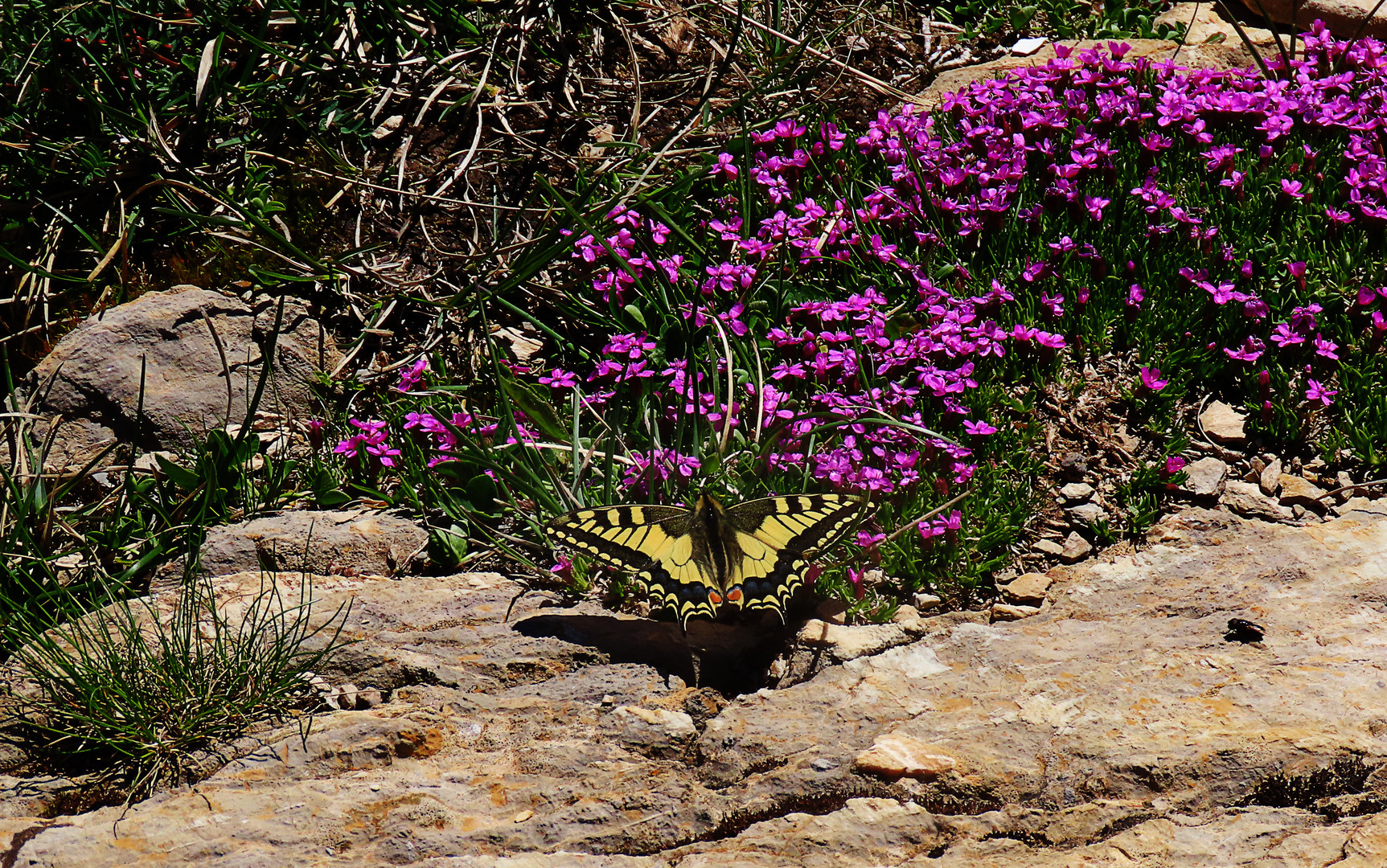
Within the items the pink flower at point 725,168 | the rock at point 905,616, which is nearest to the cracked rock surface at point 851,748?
the rock at point 905,616

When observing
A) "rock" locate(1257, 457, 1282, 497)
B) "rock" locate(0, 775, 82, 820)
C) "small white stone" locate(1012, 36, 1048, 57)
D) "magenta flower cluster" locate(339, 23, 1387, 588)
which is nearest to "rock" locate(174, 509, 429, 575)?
"magenta flower cluster" locate(339, 23, 1387, 588)

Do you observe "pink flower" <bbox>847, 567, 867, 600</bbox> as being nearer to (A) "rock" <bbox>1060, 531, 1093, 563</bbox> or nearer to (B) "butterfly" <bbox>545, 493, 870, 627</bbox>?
(B) "butterfly" <bbox>545, 493, 870, 627</bbox>

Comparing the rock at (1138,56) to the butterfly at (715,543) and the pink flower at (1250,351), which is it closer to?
the pink flower at (1250,351)

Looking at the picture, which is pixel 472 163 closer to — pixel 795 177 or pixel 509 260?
pixel 509 260

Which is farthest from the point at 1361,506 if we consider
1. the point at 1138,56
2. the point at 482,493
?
the point at 1138,56

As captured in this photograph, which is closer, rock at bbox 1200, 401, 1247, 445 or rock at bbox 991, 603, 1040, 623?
rock at bbox 991, 603, 1040, 623

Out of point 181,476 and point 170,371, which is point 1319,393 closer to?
point 181,476
